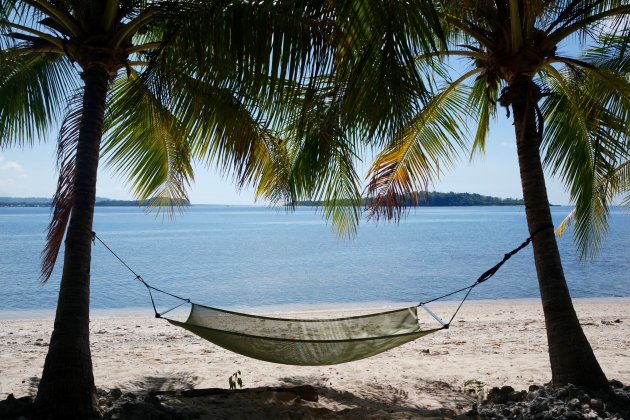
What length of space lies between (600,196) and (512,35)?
2.37 metres

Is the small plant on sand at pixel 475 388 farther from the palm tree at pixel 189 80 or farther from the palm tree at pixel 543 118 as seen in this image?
the palm tree at pixel 189 80

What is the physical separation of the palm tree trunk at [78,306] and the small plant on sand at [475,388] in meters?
2.38

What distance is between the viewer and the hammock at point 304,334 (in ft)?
9.72

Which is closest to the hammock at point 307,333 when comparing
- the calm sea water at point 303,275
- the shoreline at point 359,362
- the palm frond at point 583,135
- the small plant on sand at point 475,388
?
the shoreline at point 359,362

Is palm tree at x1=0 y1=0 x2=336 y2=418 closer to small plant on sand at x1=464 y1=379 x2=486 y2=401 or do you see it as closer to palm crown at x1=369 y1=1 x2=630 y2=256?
palm crown at x1=369 y1=1 x2=630 y2=256

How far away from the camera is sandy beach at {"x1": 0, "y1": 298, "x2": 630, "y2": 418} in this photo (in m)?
3.43

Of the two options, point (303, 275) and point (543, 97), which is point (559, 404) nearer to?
point (543, 97)

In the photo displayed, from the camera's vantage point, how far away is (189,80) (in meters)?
3.13

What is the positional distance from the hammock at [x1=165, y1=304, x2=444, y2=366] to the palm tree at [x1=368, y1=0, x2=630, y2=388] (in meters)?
0.88

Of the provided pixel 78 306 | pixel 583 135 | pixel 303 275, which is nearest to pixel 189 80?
pixel 78 306

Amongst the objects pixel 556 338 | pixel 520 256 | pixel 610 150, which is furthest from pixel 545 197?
pixel 520 256

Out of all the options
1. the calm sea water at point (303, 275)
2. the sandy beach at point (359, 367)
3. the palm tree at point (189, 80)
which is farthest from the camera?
the calm sea water at point (303, 275)

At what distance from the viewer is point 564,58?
10.3 ft

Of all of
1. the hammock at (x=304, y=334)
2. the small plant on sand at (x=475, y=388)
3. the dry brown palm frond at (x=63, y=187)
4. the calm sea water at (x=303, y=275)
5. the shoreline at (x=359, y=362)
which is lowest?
the calm sea water at (x=303, y=275)
